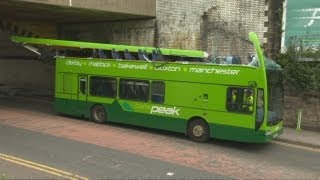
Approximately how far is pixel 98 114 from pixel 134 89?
1947 millimetres

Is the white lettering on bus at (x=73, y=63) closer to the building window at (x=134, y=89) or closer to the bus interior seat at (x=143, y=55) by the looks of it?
the building window at (x=134, y=89)

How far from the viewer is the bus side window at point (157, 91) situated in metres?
16.1

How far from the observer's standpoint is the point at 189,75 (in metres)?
15.4

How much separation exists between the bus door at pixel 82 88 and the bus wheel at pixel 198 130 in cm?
479

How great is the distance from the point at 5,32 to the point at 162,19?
33.0 ft

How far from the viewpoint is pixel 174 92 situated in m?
15.8

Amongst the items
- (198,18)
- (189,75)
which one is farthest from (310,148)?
(198,18)

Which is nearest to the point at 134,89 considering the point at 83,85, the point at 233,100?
the point at 83,85

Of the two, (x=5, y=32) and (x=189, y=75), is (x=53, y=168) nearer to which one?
(x=189, y=75)

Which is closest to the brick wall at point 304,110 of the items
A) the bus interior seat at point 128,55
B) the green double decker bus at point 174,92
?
the green double decker bus at point 174,92

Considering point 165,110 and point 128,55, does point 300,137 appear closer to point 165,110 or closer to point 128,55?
point 165,110

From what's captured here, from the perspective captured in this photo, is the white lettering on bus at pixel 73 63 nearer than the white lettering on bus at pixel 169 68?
No

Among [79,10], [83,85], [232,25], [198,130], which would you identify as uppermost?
[79,10]

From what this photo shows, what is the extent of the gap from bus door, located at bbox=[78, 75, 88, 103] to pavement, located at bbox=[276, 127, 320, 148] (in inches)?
278
